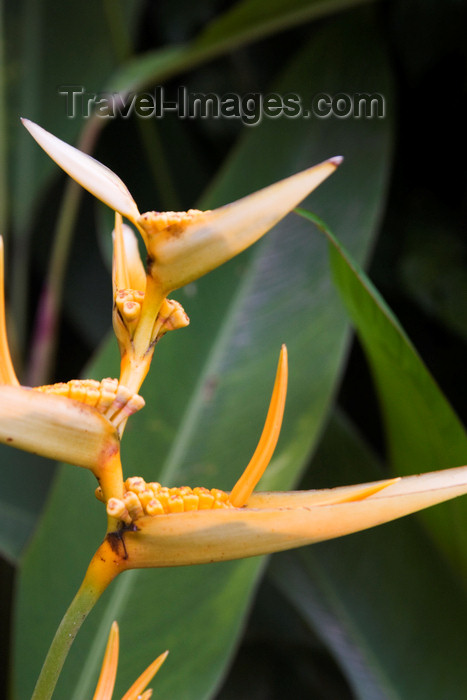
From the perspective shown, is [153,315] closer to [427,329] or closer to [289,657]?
[427,329]

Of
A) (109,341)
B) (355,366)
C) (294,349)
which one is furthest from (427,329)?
(109,341)

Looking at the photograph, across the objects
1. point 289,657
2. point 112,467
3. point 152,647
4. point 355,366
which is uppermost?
point 112,467

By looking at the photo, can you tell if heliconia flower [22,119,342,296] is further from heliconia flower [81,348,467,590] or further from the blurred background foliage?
the blurred background foliage

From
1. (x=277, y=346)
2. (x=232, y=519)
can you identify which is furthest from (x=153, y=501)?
(x=277, y=346)

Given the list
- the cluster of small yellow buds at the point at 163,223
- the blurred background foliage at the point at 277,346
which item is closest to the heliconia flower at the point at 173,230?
the cluster of small yellow buds at the point at 163,223

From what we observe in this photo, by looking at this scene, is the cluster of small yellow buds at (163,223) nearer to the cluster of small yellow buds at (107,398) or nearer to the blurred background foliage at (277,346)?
the cluster of small yellow buds at (107,398)

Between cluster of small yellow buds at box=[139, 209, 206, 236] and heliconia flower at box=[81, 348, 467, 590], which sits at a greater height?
cluster of small yellow buds at box=[139, 209, 206, 236]

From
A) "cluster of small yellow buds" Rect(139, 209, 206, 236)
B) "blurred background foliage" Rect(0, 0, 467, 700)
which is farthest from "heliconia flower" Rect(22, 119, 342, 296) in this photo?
"blurred background foliage" Rect(0, 0, 467, 700)
